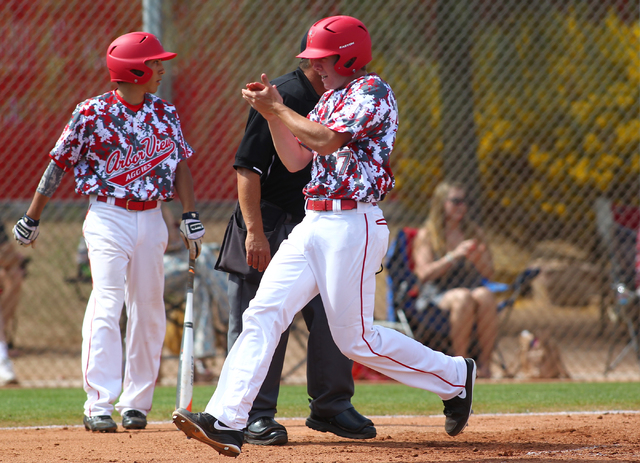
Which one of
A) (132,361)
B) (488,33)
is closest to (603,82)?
(488,33)

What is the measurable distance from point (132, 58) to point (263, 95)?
1308 millimetres

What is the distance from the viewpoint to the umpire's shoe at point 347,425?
11.7 ft

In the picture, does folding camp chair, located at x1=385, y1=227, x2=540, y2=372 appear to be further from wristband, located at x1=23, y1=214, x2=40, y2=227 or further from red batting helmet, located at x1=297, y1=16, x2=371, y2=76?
red batting helmet, located at x1=297, y1=16, x2=371, y2=76

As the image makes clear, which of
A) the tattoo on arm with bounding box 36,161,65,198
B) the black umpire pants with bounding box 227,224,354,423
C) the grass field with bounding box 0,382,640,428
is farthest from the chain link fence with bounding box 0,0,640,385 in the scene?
the black umpire pants with bounding box 227,224,354,423

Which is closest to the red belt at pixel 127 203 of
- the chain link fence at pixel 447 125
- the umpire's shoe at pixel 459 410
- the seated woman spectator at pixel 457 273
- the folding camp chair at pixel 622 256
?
the umpire's shoe at pixel 459 410

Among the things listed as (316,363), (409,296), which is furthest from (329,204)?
(409,296)

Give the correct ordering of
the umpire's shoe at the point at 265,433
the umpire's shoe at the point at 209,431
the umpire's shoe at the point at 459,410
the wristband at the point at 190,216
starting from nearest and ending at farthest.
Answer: the umpire's shoe at the point at 209,431
the umpire's shoe at the point at 459,410
the umpire's shoe at the point at 265,433
the wristband at the point at 190,216

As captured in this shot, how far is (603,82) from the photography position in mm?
10922

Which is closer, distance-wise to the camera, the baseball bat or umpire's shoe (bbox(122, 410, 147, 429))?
the baseball bat

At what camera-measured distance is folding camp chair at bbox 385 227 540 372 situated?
20.7 feet

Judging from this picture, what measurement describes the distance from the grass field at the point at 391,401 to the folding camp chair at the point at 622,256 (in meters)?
1.42

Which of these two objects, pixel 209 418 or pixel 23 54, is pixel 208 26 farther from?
pixel 209 418

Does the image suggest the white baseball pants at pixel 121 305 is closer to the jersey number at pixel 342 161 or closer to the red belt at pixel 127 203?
the red belt at pixel 127 203

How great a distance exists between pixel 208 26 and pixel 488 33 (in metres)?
4.25
